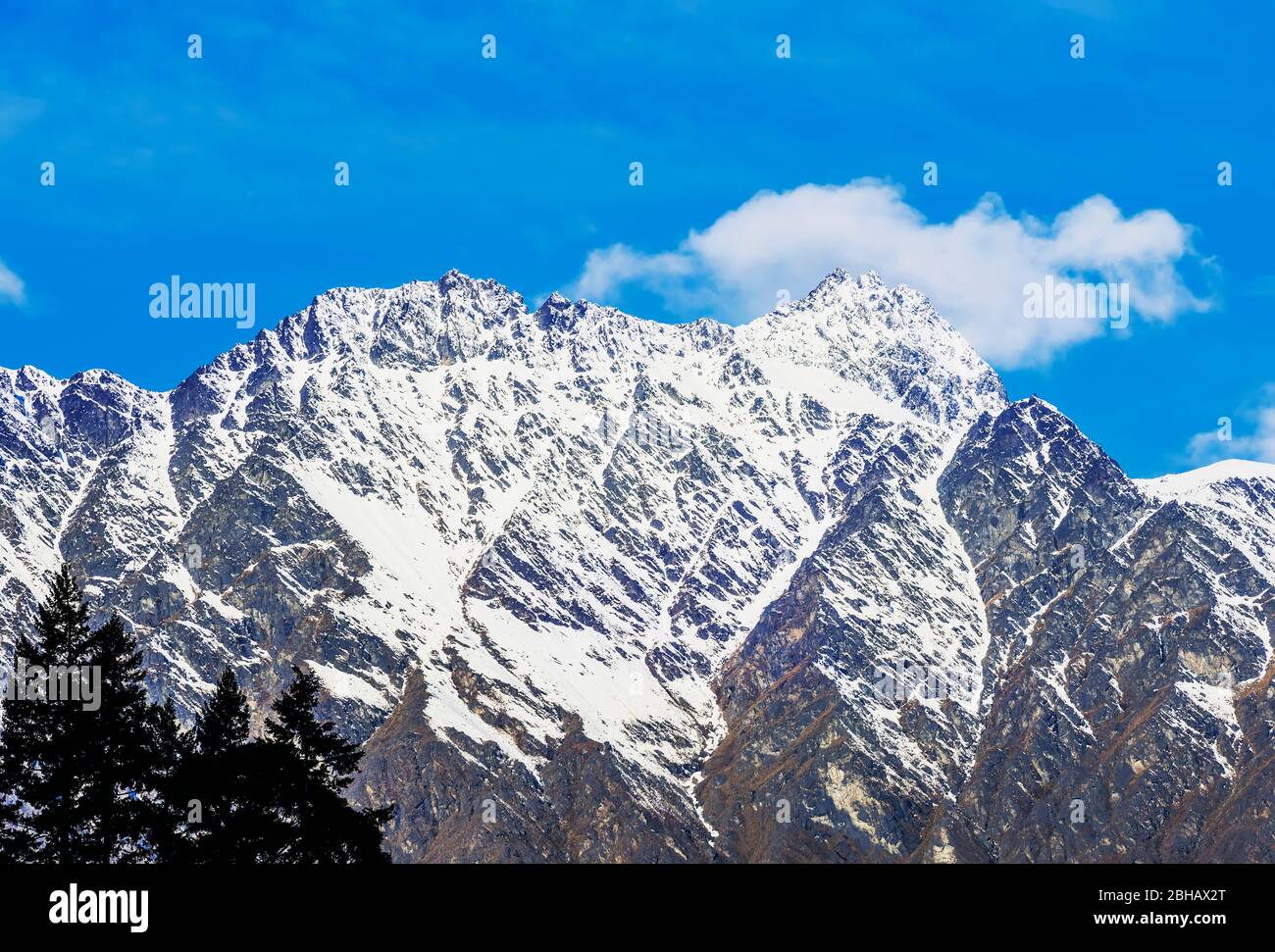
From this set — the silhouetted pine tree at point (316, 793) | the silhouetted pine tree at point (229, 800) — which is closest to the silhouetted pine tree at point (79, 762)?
the silhouetted pine tree at point (229, 800)

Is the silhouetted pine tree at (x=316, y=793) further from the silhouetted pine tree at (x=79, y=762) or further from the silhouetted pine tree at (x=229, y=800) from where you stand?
the silhouetted pine tree at (x=79, y=762)

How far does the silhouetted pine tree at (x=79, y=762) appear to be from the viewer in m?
52.8

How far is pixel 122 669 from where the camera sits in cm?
5594

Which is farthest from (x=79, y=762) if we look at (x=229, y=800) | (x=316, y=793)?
(x=316, y=793)

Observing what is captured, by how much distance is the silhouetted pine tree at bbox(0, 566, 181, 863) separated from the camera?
2077 inches

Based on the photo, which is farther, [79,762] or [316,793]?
[316,793]

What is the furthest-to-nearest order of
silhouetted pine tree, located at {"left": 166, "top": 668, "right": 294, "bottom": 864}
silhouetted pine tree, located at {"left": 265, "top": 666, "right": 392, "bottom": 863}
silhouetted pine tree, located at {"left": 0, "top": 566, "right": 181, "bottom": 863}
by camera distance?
1. silhouetted pine tree, located at {"left": 265, "top": 666, "right": 392, "bottom": 863}
2. silhouetted pine tree, located at {"left": 166, "top": 668, "right": 294, "bottom": 864}
3. silhouetted pine tree, located at {"left": 0, "top": 566, "right": 181, "bottom": 863}

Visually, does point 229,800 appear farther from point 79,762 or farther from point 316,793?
point 79,762

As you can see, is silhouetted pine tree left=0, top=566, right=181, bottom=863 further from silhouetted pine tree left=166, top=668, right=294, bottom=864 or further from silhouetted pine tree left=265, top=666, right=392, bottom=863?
silhouetted pine tree left=265, top=666, right=392, bottom=863

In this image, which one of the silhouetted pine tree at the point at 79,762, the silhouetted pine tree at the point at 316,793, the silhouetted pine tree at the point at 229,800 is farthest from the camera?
the silhouetted pine tree at the point at 316,793

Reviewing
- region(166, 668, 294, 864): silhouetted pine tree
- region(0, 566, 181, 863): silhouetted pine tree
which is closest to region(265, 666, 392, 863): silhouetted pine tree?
region(166, 668, 294, 864): silhouetted pine tree

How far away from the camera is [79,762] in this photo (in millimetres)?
53750
